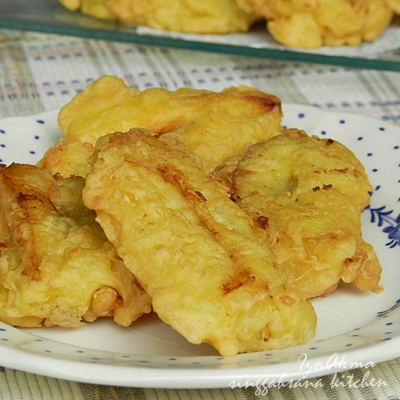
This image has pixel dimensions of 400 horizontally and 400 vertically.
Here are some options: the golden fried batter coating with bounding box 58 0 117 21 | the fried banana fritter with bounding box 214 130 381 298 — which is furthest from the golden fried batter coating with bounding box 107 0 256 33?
the fried banana fritter with bounding box 214 130 381 298

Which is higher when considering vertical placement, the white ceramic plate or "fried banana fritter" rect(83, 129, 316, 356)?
"fried banana fritter" rect(83, 129, 316, 356)

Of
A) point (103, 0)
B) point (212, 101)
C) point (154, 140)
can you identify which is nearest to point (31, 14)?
point (103, 0)

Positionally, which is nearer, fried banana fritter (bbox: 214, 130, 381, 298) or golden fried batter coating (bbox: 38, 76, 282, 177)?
fried banana fritter (bbox: 214, 130, 381, 298)

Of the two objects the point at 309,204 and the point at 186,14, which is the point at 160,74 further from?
the point at 309,204

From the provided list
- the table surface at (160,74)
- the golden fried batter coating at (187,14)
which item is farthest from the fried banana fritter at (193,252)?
the golden fried batter coating at (187,14)

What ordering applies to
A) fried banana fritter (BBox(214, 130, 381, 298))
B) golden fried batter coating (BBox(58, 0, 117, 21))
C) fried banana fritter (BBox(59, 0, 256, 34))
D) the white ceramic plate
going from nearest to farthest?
the white ceramic plate < fried banana fritter (BBox(214, 130, 381, 298)) < fried banana fritter (BBox(59, 0, 256, 34)) < golden fried batter coating (BBox(58, 0, 117, 21))

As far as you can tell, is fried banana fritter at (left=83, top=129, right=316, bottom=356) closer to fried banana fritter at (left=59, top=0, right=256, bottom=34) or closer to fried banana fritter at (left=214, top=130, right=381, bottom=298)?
fried banana fritter at (left=214, top=130, right=381, bottom=298)

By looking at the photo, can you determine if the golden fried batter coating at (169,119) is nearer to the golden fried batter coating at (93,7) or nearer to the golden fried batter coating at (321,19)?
the golden fried batter coating at (321,19)

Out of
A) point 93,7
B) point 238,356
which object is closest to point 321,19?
point 93,7

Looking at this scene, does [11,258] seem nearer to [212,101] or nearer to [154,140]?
[154,140]
